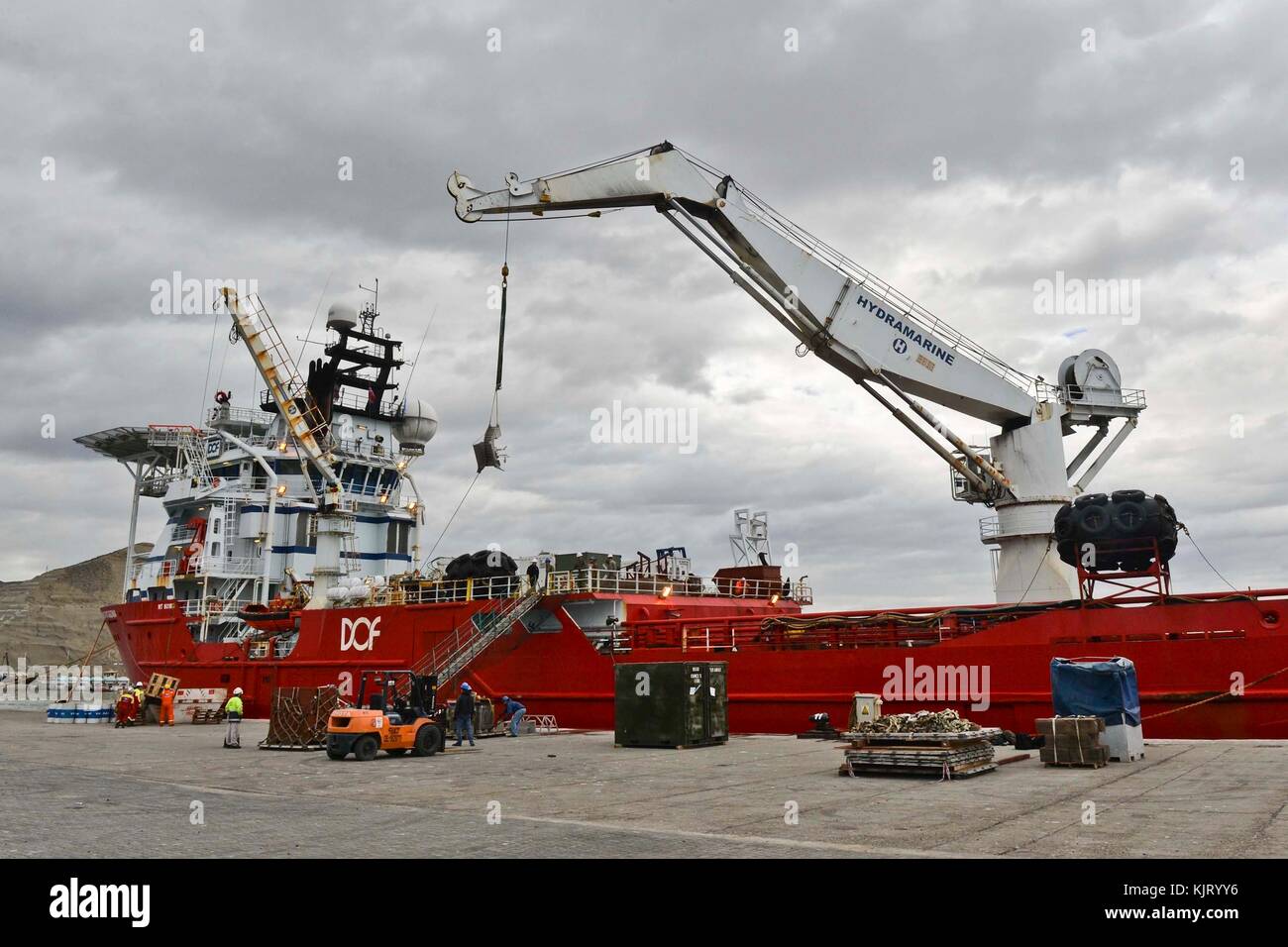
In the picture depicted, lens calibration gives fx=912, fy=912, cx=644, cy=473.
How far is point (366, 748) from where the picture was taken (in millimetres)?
16516

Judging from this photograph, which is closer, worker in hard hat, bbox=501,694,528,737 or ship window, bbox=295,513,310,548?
worker in hard hat, bbox=501,694,528,737

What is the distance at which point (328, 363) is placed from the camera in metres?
38.4

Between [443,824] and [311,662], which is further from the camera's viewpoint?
[311,662]

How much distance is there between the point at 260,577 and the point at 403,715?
64.2ft

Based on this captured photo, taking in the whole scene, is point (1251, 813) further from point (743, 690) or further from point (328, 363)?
point (328, 363)

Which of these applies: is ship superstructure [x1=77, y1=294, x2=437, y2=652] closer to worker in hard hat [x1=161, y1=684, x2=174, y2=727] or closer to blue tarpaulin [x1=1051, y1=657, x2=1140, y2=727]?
worker in hard hat [x1=161, y1=684, x2=174, y2=727]

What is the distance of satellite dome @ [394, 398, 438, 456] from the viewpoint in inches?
1551

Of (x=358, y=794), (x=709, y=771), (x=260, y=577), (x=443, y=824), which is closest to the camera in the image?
(x=443, y=824)

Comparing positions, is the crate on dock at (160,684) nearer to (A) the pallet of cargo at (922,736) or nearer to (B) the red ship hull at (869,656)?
(B) the red ship hull at (869,656)

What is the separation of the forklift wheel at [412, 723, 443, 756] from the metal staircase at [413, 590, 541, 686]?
204 inches

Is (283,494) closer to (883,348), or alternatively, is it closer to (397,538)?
(397,538)

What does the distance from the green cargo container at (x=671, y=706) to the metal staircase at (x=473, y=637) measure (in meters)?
5.63

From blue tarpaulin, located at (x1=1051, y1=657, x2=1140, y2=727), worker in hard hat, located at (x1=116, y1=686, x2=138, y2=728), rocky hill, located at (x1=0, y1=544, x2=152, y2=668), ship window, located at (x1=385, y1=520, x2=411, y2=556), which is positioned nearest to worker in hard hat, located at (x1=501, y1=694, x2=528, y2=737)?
blue tarpaulin, located at (x1=1051, y1=657, x2=1140, y2=727)
